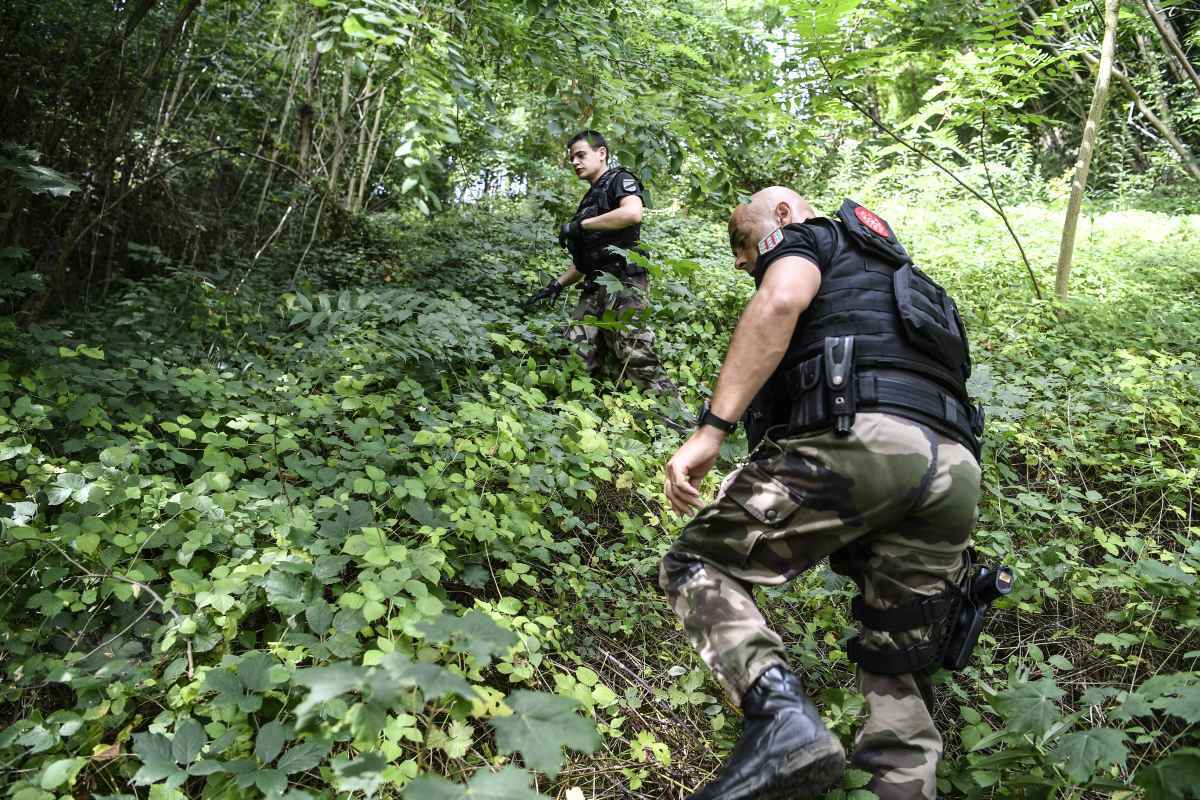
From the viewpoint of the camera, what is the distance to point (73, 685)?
1.71 metres

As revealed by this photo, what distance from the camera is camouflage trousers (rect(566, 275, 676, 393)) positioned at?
429 centimetres

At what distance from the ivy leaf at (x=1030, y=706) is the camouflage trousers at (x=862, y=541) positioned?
0.21 metres

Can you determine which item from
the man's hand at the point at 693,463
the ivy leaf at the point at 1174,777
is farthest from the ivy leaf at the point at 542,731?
the ivy leaf at the point at 1174,777

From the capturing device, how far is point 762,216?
2.31 metres

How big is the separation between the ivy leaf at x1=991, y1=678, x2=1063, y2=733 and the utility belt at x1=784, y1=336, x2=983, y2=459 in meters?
0.72

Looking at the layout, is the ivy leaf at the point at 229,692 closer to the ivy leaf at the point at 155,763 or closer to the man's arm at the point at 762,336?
the ivy leaf at the point at 155,763

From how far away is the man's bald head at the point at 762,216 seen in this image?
2305mm

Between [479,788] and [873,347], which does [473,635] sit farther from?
[873,347]

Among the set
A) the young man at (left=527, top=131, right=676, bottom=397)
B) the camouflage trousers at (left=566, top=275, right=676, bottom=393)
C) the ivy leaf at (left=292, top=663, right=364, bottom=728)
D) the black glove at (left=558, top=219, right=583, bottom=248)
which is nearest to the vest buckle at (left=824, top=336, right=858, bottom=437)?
the ivy leaf at (left=292, top=663, right=364, bottom=728)

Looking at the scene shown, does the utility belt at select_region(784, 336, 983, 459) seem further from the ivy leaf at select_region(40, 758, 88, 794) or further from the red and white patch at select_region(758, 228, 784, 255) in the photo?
the ivy leaf at select_region(40, 758, 88, 794)

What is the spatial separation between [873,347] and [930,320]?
0.21 m

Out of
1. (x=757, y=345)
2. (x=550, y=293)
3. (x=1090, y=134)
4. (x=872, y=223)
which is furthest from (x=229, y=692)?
(x=1090, y=134)

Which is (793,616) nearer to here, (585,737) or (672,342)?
(585,737)

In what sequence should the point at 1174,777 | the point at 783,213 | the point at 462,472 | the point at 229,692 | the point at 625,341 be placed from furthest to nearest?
the point at 625,341, the point at 462,472, the point at 783,213, the point at 229,692, the point at 1174,777
